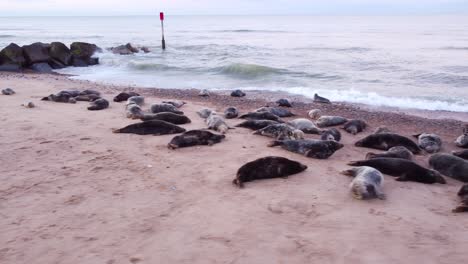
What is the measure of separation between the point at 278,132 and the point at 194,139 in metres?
1.58

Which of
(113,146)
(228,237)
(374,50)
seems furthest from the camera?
(374,50)

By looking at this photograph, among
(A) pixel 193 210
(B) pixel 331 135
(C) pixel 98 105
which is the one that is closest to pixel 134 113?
(C) pixel 98 105

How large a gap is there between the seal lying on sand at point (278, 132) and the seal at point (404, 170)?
1.53 m

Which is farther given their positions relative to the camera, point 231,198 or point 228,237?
point 231,198

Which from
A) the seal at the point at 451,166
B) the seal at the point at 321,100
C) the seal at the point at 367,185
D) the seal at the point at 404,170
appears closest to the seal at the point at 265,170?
the seal at the point at 367,185

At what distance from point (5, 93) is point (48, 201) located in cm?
834

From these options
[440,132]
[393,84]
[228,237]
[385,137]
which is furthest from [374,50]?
[228,237]

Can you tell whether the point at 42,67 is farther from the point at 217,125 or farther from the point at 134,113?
the point at 217,125

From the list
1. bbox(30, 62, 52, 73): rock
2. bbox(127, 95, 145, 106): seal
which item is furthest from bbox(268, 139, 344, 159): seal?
bbox(30, 62, 52, 73): rock

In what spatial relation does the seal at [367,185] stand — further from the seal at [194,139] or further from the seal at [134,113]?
the seal at [134,113]

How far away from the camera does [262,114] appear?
8.99 metres

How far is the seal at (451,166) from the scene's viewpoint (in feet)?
19.1

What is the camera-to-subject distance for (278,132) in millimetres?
7418

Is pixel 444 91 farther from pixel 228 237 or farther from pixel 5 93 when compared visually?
pixel 5 93
